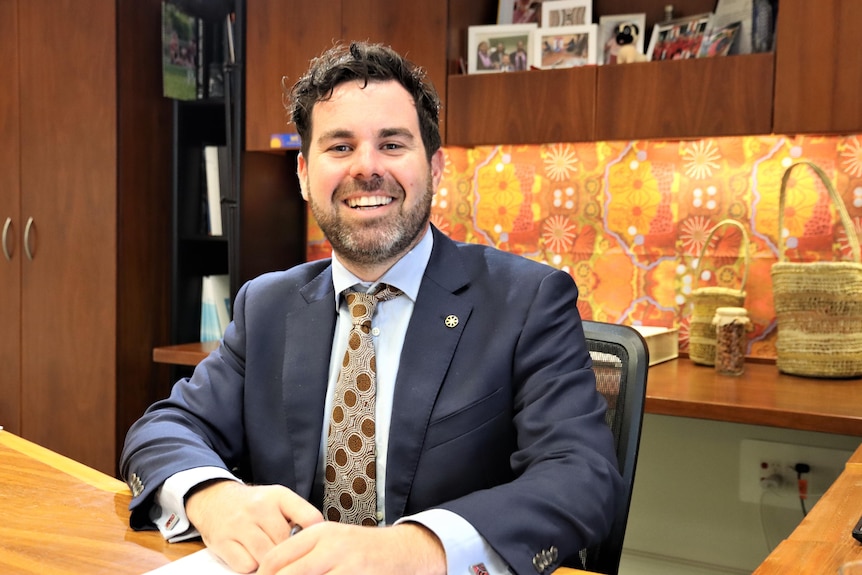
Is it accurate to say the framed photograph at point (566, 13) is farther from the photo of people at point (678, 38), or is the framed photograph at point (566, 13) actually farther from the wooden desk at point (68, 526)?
the wooden desk at point (68, 526)

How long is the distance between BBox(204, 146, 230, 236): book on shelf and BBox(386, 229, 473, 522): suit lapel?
1833mm

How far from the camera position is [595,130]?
2428 millimetres

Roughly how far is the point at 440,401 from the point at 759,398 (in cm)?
101

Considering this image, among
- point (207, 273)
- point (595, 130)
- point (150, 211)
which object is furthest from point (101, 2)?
point (595, 130)

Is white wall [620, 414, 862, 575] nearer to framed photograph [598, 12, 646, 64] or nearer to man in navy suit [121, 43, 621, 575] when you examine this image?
framed photograph [598, 12, 646, 64]

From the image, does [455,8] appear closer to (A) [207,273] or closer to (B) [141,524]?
(A) [207,273]

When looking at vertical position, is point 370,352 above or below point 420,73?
below

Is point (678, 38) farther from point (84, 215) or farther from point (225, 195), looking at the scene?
point (84, 215)

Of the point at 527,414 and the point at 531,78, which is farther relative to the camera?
the point at 531,78

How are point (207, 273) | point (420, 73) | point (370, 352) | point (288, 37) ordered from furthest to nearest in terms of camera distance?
point (207, 273)
point (288, 37)
point (420, 73)
point (370, 352)

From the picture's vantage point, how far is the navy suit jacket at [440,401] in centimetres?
119

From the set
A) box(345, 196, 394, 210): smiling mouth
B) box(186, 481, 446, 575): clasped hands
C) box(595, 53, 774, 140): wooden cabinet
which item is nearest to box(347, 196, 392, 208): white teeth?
box(345, 196, 394, 210): smiling mouth

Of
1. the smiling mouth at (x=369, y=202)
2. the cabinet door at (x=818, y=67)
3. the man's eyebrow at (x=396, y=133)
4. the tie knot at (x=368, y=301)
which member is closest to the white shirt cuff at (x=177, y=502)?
the tie knot at (x=368, y=301)

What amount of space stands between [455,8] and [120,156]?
1282mm
